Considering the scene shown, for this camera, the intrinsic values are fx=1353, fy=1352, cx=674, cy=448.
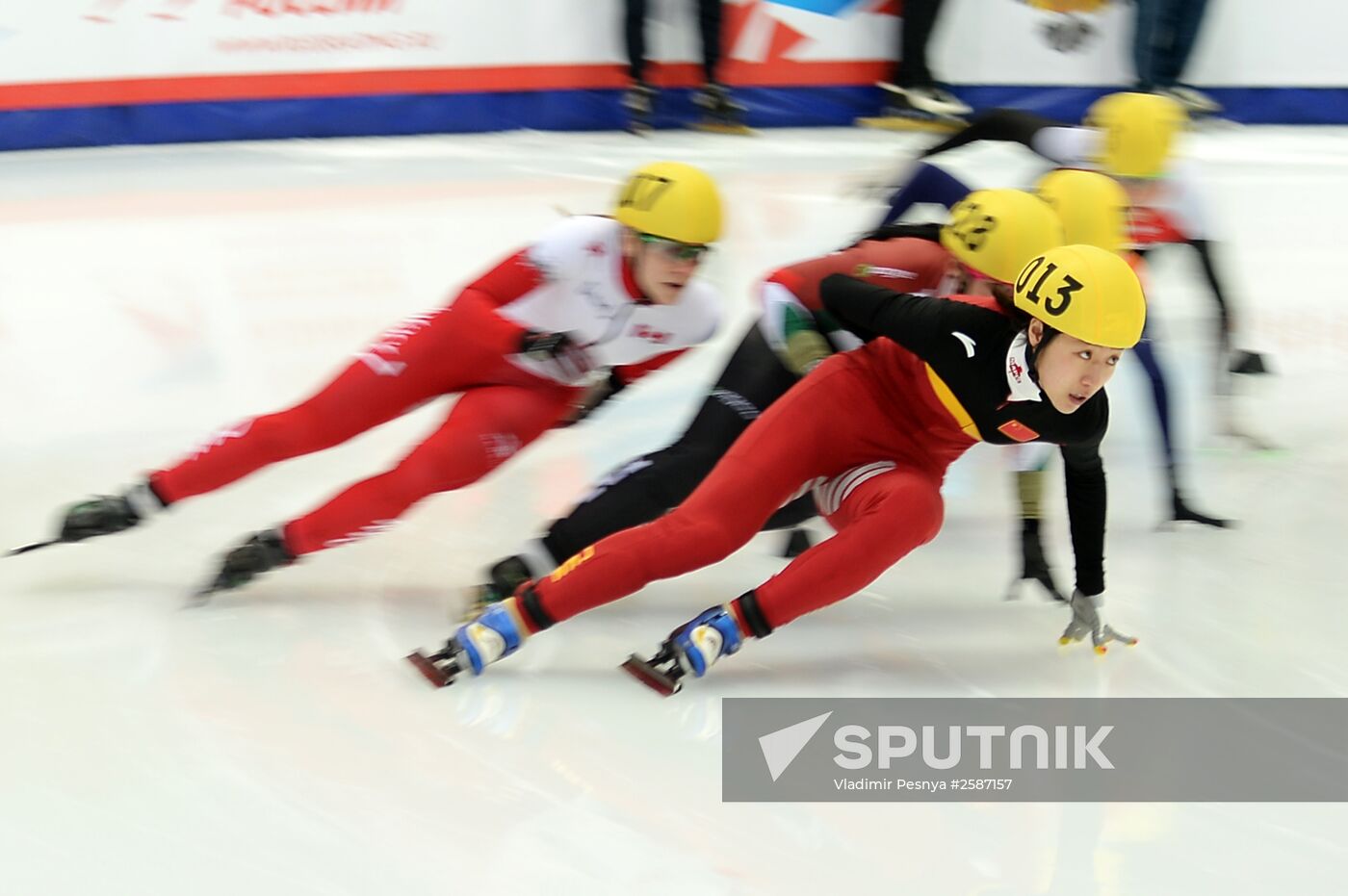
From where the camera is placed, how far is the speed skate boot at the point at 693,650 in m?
2.43

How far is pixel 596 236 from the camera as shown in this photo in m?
2.88

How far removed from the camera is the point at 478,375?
292 cm

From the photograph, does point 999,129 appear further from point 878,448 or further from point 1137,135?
point 878,448

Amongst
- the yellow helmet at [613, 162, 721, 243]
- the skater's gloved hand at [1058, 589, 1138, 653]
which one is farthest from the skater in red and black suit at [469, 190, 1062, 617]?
the skater's gloved hand at [1058, 589, 1138, 653]

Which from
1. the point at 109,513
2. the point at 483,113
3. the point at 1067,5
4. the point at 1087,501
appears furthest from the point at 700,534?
the point at 1067,5

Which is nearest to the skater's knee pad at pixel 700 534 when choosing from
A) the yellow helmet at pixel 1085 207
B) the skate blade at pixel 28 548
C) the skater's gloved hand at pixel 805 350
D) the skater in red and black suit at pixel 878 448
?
the skater in red and black suit at pixel 878 448

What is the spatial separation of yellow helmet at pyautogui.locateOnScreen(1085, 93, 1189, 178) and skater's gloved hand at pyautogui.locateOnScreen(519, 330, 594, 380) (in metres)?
1.57

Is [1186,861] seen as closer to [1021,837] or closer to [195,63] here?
[1021,837]

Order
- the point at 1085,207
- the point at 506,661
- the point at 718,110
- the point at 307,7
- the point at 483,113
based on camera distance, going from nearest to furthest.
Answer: the point at 506,661, the point at 1085,207, the point at 307,7, the point at 483,113, the point at 718,110

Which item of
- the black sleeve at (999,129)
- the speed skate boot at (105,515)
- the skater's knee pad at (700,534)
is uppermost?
the black sleeve at (999,129)

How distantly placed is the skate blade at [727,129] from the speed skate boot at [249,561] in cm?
620

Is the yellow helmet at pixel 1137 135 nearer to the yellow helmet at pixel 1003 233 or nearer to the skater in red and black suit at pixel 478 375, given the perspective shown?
the yellow helmet at pixel 1003 233

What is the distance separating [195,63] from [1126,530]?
6.45 m

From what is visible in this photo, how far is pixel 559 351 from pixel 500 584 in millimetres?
511
